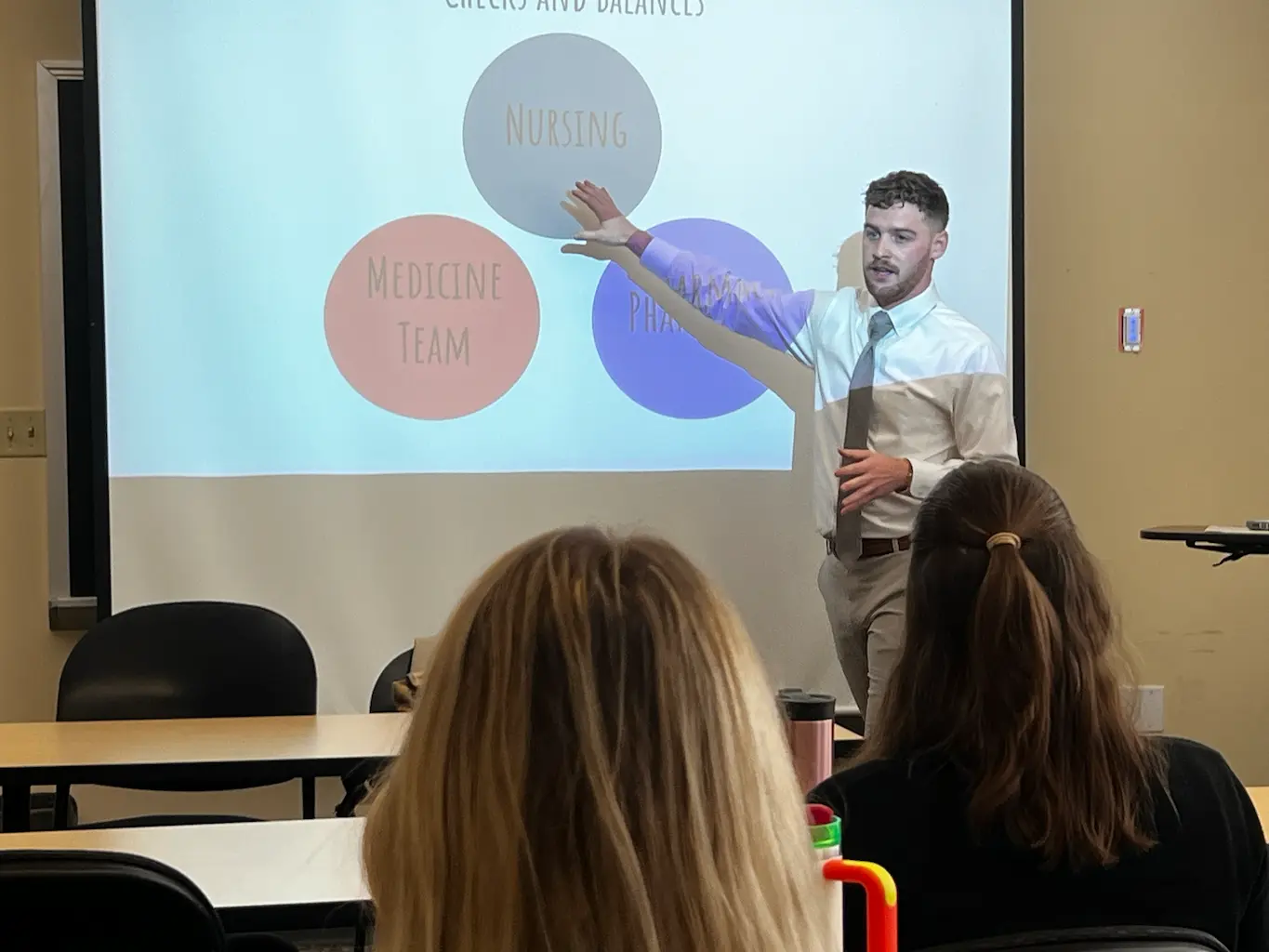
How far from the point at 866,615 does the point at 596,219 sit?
121 centimetres

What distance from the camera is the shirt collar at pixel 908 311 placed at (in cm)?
332

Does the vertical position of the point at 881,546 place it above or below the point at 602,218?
below

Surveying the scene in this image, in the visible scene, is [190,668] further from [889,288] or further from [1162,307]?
[1162,307]

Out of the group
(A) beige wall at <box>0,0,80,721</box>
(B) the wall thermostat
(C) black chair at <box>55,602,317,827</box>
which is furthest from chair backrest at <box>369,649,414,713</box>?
(B) the wall thermostat

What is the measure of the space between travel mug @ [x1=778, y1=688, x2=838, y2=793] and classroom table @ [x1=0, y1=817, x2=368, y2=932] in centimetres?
52

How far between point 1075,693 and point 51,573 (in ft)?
9.13

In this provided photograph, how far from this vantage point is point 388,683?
272cm

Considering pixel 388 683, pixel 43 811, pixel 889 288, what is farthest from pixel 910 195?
pixel 43 811

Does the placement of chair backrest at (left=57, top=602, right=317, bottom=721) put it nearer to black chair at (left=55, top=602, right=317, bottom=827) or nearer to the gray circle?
black chair at (left=55, top=602, right=317, bottom=827)

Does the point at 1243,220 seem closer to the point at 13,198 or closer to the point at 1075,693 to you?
the point at 1075,693

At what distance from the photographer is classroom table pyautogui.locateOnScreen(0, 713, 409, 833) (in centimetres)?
200

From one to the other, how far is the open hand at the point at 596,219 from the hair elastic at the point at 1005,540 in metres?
2.16

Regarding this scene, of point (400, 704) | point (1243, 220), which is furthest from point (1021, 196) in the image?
point (400, 704)

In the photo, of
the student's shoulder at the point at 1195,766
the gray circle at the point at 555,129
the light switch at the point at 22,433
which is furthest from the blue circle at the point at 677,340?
the student's shoulder at the point at 1195,766
